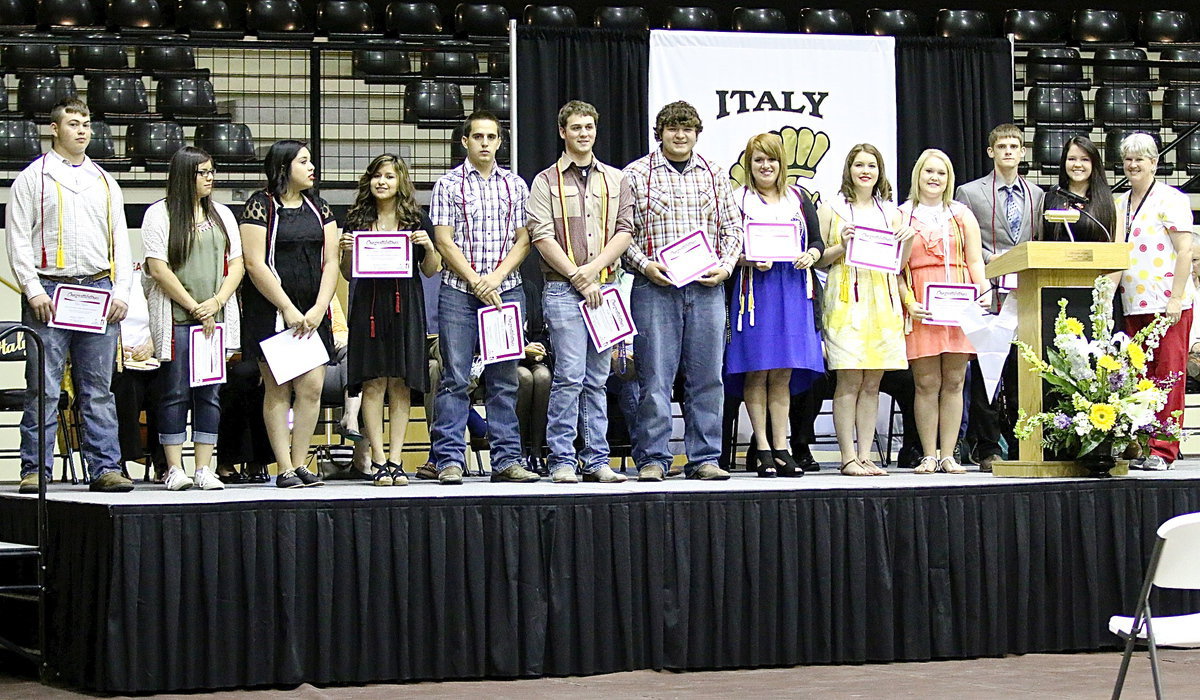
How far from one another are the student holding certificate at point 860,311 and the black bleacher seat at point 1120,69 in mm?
5120

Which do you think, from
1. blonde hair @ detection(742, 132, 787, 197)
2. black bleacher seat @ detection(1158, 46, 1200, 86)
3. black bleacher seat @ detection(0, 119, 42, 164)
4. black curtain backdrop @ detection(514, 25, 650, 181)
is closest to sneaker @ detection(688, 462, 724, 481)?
blonde hair @ detection(742, 132, 787, 197)

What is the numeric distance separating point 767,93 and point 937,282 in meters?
2.45

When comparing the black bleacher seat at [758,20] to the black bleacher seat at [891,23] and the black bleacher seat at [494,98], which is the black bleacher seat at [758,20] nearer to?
the black bleacher seat at [891,23]

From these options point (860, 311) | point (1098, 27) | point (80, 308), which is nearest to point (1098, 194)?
point (860, 311)

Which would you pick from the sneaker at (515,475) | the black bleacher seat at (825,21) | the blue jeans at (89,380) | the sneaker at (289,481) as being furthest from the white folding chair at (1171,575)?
the black bleacher seat at (825,21)

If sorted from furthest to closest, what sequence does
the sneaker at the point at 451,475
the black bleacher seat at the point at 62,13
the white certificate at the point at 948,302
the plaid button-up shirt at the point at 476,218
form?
the black bleacher seat at the point at 62,13
the white certificate at the point at 948,302
the plaid button-up shirt at the point at 476,218
the sneaker at the point at 451,475

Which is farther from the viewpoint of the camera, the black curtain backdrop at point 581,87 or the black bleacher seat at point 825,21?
the black bleacher seat at point 825,21

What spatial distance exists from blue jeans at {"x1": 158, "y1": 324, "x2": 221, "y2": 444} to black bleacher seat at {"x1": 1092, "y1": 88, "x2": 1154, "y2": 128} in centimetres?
729

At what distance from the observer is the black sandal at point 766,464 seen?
561 cm

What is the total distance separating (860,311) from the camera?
Answer: 5.70 meters

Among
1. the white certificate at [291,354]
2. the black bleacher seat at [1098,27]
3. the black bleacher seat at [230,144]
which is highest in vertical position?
the black bleacher seat at [1098,27]

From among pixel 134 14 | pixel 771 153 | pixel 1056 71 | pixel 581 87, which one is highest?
pixel 134 14

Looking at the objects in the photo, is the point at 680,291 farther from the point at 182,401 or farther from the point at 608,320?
the point at 182,401

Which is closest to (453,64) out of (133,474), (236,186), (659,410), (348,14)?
(348,14)
